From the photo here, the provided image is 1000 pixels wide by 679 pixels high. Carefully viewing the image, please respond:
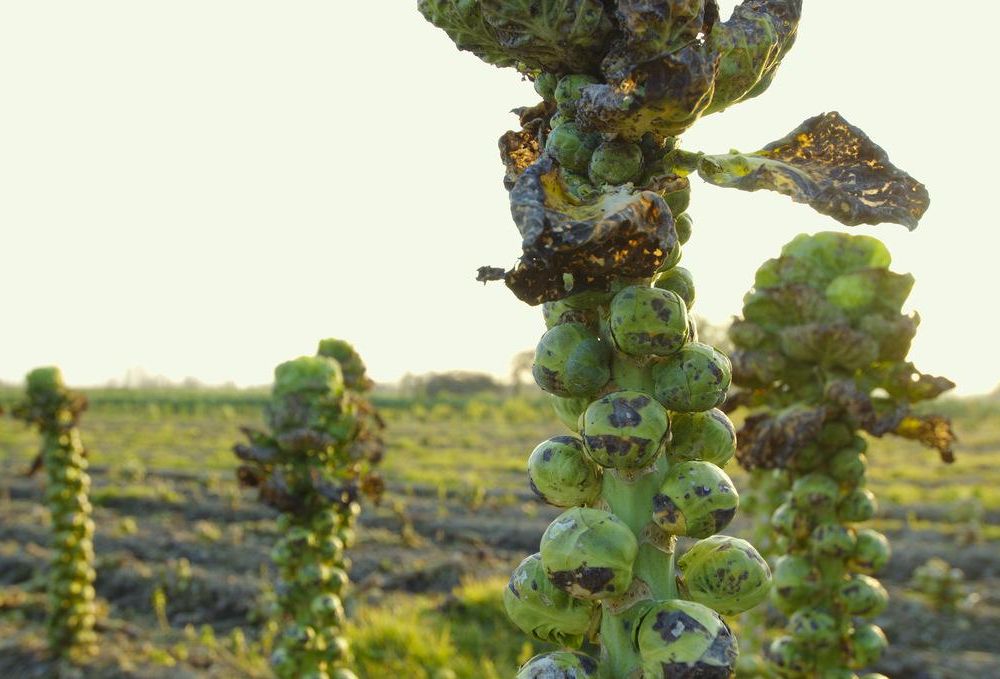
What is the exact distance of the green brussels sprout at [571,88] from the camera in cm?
156

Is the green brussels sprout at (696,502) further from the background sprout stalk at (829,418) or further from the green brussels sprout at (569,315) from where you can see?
the background sprout stalk at (829,418)

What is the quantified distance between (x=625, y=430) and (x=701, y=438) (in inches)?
10.2

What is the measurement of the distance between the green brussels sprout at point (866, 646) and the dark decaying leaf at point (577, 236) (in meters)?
2.45

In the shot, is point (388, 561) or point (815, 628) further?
point (388, 561)

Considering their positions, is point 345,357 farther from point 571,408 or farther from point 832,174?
point 832,174

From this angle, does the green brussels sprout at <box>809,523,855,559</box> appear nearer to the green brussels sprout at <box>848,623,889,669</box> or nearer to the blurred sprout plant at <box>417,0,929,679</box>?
the green brussels sprout at <box>848,623,889,669</box>

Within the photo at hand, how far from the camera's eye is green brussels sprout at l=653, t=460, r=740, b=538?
57.6 inches

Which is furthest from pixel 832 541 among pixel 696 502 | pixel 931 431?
pixel 696 502

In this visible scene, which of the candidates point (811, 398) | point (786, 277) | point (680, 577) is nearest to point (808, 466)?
point (811, 398)

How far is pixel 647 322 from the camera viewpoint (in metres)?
1.45

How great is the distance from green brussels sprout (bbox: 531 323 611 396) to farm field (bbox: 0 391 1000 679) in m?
6.15

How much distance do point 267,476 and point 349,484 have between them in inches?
18.4

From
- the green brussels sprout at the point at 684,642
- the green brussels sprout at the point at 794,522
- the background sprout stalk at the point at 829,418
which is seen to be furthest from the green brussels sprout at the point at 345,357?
the green brussels sprout at the point at 684,642

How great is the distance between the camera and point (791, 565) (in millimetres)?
3232
